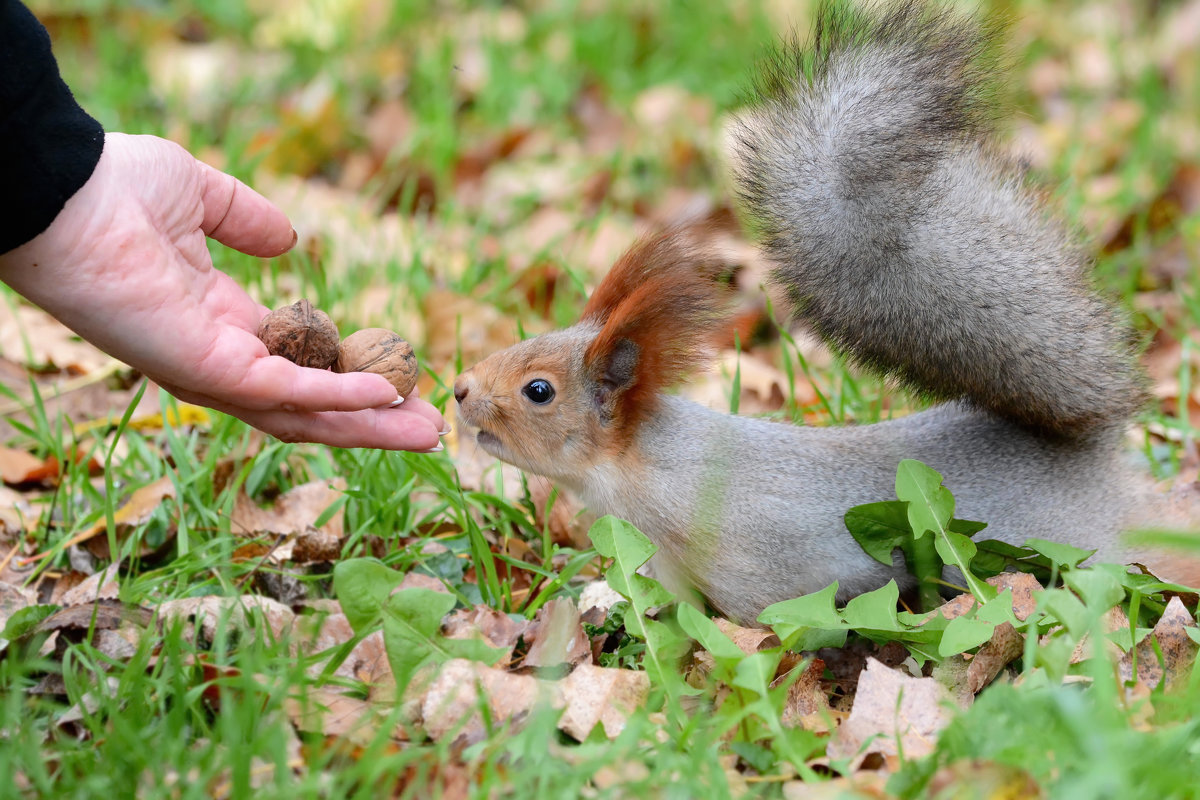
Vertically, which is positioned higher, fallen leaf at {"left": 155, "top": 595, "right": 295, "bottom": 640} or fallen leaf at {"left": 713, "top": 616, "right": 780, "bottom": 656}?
fallen leaf at {"left": 155, "top": 595, "right": 295, "bottom": 640}

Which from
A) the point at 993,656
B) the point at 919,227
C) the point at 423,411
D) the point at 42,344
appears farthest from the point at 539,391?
the point at 42,344

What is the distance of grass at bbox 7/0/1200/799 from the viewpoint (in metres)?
1.01

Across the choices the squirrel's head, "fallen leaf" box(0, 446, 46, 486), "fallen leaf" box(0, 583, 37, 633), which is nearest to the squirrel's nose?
the squirrel's head

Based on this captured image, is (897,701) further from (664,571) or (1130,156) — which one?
(1130,156)

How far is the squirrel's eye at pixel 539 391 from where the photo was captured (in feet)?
5.16

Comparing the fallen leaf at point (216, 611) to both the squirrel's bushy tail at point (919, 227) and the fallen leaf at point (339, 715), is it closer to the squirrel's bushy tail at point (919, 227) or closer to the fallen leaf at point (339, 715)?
the fallen leaf at point (339, 715)

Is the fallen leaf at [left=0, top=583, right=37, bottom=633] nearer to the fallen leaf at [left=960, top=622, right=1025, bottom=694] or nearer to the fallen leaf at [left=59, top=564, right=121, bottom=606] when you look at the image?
the fallen leaf at [left=59, top=564, right=121, bottom=606]

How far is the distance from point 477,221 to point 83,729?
175 centimetres

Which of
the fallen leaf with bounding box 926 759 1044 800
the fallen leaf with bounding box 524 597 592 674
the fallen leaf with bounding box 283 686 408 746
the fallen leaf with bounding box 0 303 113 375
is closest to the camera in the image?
the fallen leaf with bounding box 926 759 1044 800

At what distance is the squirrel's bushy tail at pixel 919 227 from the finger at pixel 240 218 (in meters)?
0.59

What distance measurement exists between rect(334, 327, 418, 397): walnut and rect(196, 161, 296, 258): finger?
175 mm

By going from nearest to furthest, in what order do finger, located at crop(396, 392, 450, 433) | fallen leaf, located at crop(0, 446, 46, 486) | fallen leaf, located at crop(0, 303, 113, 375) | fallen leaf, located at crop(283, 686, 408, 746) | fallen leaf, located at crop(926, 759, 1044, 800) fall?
fallen leaf, located at crop(926, 759, 1044, 800) → fallen leaf, located at crop(283, 686, 408, 746) → finger, located at crop(396, 392, 450, 433) → fallen leaf, located at crop(0, 446, 46, 486) → fallen leaf, located at crop(0, 303, 113, 375)

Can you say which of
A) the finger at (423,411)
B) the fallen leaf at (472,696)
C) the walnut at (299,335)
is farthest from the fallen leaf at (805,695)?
the walnut at (299,335)

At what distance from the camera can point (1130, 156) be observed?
2.93 meters
